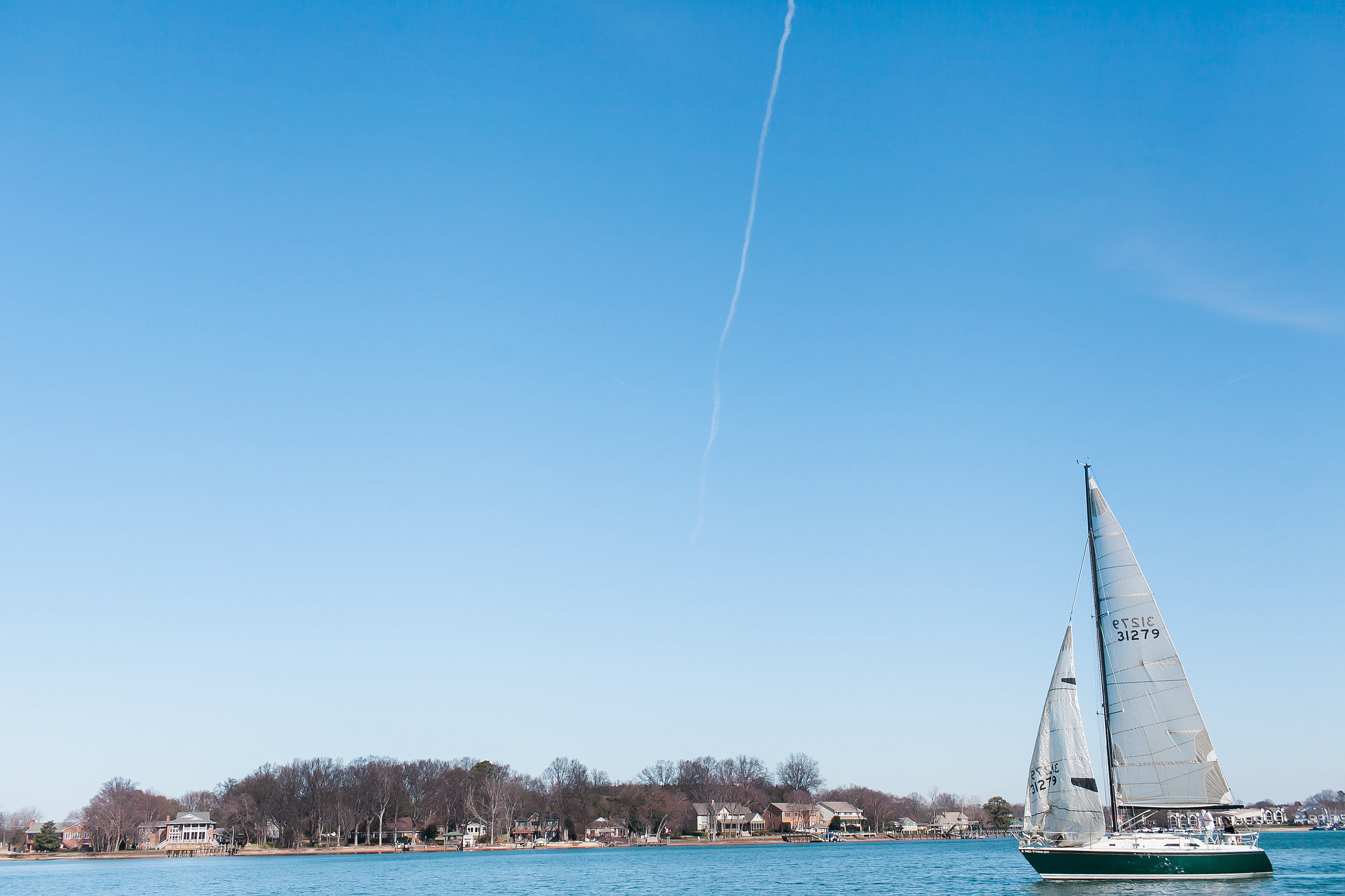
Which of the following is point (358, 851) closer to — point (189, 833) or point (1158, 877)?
point (189, 833)

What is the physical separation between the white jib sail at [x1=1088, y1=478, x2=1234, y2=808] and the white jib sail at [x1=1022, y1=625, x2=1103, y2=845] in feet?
5.66

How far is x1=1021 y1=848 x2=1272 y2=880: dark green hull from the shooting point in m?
39.7

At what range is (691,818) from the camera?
162 m

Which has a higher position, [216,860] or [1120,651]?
[1120,651]

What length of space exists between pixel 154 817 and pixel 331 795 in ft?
141

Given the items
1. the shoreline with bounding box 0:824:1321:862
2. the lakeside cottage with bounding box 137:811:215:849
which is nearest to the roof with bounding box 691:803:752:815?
the shoreline with bounding box 0:824:1321:862

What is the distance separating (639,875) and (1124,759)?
1769 inches

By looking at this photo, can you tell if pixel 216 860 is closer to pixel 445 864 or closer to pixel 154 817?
pixel 445 864

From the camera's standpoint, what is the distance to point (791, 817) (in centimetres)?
17338

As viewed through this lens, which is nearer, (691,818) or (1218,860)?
(1218,860)

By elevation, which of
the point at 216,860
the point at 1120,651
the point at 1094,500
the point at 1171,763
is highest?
the point at 1094,500

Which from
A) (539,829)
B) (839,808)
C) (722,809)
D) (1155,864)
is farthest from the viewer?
(839,808)

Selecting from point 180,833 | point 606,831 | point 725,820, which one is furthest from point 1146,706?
point 180,833

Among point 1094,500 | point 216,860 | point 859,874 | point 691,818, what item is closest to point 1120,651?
point 1094,500
